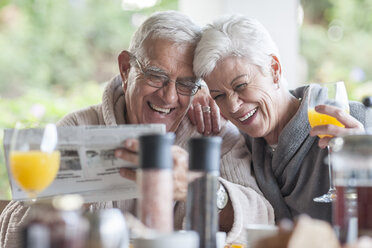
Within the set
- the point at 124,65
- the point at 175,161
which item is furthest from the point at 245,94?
the point at 175,161

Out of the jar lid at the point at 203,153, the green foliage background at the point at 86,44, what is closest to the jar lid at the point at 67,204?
the jar lid at the point at 203,153

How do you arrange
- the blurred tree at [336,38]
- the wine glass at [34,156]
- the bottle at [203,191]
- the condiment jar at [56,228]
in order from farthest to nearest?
the blurred tree at [336,38] < the wine glass at [34,156] < the bottle at [203,191] < the condiment jar at [56,228]

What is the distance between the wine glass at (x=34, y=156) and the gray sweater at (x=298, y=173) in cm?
105

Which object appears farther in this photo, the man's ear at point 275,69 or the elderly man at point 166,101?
Answer: the man's ear at point 275,69

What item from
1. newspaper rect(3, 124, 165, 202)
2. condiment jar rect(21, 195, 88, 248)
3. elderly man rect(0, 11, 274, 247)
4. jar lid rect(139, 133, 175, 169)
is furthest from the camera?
elderly man rect(0, 11, 274, 247)

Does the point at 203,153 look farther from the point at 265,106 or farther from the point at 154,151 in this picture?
the point at 265,106

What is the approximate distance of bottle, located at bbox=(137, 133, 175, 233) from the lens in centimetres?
121

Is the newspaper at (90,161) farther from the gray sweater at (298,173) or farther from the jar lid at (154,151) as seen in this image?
the gray sweater at (298,173)

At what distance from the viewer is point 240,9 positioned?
3826mm

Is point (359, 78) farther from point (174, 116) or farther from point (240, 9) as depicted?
point (174, 116)

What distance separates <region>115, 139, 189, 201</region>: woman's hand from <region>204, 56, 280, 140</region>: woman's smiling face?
2.27ft

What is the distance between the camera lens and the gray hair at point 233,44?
229 cm

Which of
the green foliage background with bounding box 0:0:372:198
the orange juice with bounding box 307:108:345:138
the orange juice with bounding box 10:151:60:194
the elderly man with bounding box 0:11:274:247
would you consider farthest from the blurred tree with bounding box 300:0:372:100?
the orange juice with bounding box 10:151:60:194

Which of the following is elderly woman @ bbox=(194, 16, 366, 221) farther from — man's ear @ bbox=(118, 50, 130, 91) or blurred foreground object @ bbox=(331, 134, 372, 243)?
blurred foreground object @ bbox=(331, 134, 372, 243)
